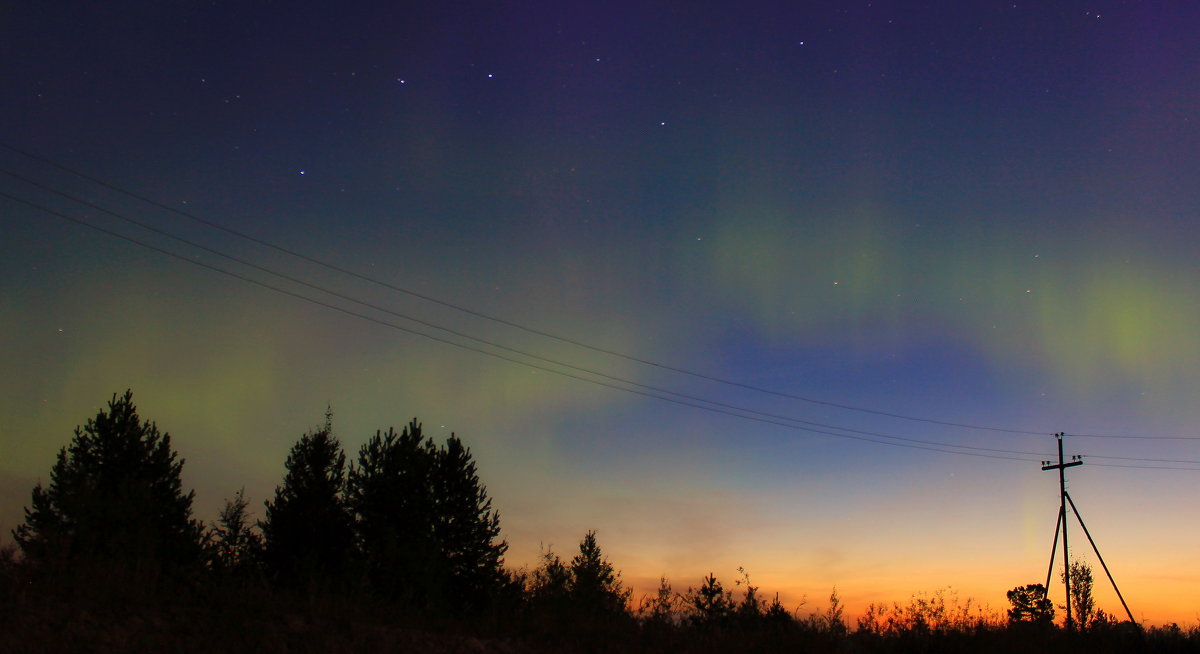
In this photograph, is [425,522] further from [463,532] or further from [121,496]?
[121,496]

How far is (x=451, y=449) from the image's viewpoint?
4444 centimetres

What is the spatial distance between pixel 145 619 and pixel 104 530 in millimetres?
29284

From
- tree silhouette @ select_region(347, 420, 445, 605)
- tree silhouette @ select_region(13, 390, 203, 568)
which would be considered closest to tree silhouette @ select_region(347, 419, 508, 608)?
tree silhouette @ select_region(347, 420, 445, 605)

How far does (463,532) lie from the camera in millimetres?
42188

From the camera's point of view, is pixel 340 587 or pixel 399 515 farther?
pixel 399 515

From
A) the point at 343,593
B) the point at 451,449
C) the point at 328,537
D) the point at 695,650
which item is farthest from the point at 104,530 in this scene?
the point at 695,650

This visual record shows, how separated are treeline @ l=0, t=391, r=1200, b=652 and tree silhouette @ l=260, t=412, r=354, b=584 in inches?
3.0

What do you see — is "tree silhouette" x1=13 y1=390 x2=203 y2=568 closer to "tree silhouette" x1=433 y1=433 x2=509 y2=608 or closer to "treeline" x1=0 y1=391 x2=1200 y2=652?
"treeline" x1=0 y1=391 x2=1200 y2=652

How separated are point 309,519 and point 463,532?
869 centimetres

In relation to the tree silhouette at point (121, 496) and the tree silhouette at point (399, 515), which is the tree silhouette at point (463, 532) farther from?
the tree silhouette at point (121, 496)

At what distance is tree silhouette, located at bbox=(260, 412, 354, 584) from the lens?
4088cm

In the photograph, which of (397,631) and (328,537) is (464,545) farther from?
(397,631)

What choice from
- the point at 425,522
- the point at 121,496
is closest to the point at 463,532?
the point at 425,522

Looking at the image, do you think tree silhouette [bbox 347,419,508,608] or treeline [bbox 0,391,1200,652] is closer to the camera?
treeline [bbox 0,391,1200,652]
